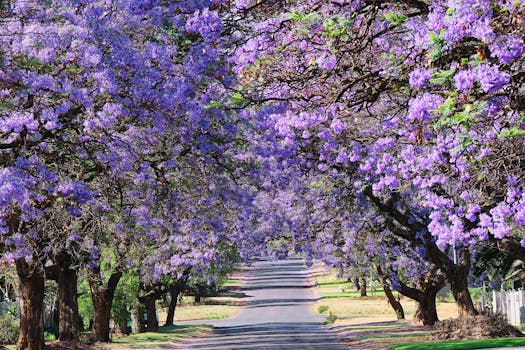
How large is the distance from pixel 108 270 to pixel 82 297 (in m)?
7.48

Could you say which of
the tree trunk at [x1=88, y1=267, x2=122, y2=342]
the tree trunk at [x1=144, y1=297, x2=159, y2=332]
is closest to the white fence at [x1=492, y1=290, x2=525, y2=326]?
the tree trunk at [x1=88, y1=267, x2=122, y2=342]

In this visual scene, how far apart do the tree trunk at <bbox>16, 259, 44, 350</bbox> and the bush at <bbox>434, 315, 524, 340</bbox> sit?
13.1 meters

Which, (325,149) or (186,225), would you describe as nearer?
(325,149)

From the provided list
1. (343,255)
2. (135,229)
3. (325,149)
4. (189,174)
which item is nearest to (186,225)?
(135,229)

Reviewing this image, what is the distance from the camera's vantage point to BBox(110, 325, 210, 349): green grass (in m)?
34.2

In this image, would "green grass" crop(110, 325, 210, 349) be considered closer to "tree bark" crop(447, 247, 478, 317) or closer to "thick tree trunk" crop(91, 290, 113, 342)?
"thick tree trunk" crop(91, 290, 113, 342)

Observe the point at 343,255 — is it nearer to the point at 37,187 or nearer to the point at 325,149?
the point at 325,149

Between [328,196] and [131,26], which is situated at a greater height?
[131,26]

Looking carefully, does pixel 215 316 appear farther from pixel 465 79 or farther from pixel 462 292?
pixel 465 79

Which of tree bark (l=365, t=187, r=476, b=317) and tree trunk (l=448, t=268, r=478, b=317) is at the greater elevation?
tree bark (l=365, t=187, r=476, b=317)

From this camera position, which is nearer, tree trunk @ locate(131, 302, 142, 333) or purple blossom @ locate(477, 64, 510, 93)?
purple blossom @ locate(477, 64, 510, 93)

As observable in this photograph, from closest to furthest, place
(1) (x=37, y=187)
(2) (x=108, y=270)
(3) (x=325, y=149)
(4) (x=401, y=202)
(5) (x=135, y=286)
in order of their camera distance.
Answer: (1) (x=37, y=187) → (3) (x=325, y=149) → (4) (x=401, y=202) → (2) (x=108, y=270) → (5) (x=135, y=286)

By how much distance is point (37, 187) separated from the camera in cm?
1609

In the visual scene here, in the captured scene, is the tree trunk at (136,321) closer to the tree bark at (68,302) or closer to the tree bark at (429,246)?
the tree bark at (68,302)
